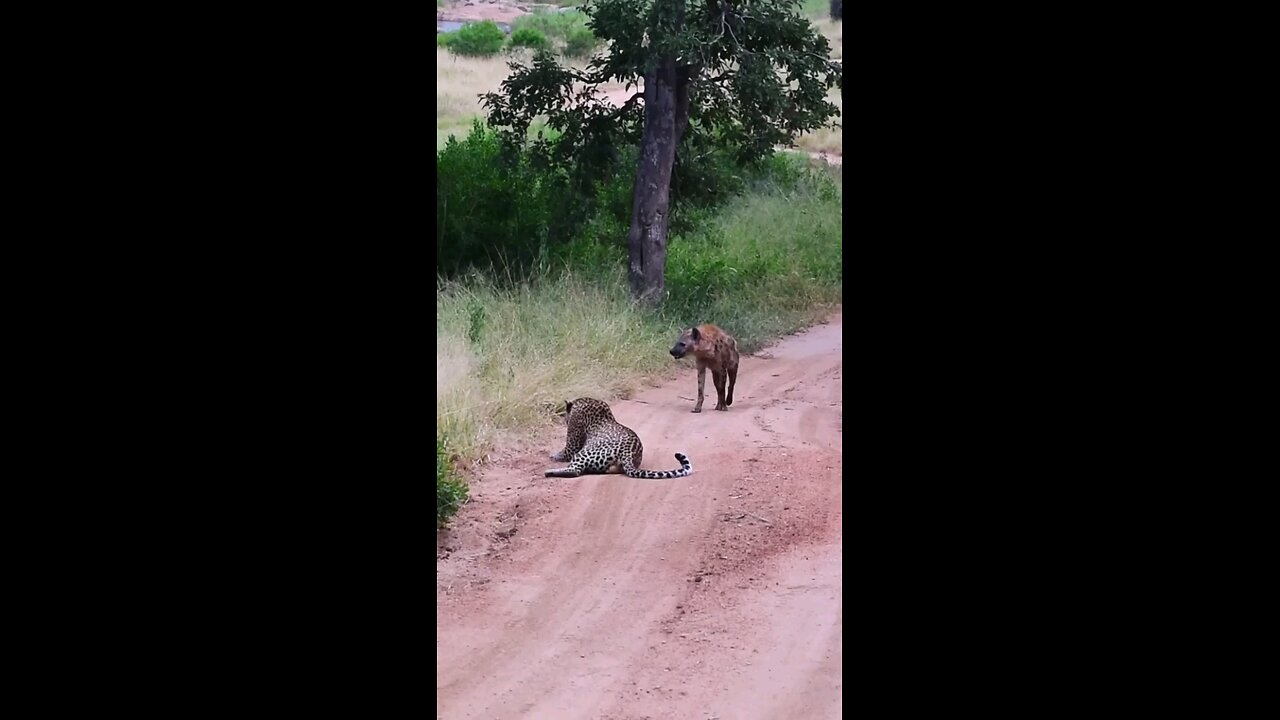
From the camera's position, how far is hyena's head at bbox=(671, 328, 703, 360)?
6262 millimetres

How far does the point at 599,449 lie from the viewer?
546cm

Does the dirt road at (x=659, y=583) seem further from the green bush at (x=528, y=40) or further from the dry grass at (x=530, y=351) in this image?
the green bush at (x=528, y=40)

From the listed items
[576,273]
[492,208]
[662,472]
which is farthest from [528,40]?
[662,472]

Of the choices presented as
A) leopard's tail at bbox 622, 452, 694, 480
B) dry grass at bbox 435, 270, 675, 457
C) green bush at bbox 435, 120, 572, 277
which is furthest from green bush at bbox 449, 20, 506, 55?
leopard's tail at bbox 622, 452, 694, 480

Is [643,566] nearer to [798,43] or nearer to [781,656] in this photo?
[781,656]

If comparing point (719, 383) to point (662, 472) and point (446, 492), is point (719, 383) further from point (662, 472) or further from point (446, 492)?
point (446, 492)

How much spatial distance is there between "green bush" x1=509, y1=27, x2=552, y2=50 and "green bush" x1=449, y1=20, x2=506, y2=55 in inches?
4.6

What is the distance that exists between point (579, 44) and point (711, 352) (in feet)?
20.2

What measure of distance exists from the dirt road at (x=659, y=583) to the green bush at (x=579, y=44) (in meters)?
6.12

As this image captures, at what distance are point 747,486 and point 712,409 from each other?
124cm

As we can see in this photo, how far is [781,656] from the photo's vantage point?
12.8 feet

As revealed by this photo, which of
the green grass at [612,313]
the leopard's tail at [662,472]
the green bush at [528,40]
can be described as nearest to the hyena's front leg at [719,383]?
the green grass at [612,313]
